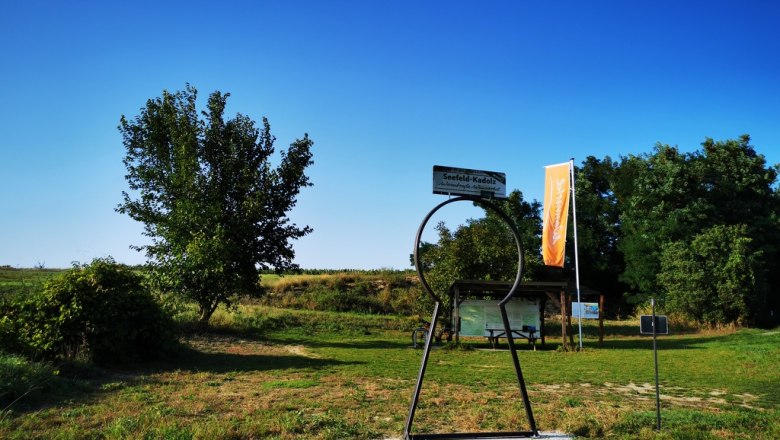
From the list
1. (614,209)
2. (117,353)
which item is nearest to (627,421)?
(117,353)

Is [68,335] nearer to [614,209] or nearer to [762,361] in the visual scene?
[762,361]

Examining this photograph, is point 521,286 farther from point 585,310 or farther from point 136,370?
point 136,370

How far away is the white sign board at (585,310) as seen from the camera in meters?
19.1

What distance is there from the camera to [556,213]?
1931 cm

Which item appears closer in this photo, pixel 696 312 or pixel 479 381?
pixel 479 381

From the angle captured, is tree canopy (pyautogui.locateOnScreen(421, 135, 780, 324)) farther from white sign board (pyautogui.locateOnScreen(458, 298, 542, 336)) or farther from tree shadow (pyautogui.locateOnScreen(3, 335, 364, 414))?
tree shadow (pyautogui.locateOnScreen(3, 335, 364, 414))

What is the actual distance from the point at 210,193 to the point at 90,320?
9.29m

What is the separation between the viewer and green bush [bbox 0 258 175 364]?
1045cm

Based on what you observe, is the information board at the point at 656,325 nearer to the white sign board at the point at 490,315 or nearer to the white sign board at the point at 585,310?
the white sign board at the point at 585,310

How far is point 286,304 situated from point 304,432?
2868 centimetres

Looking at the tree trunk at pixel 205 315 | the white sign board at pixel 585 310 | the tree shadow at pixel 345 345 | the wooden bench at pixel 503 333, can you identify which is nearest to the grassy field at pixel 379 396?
the tree shadow at pixel 345 345

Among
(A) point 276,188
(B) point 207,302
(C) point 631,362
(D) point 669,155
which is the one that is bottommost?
(C) point 631,362

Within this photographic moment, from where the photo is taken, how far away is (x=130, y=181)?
20.6 m

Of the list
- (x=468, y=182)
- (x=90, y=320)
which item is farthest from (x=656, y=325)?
(x=90, y=320)
